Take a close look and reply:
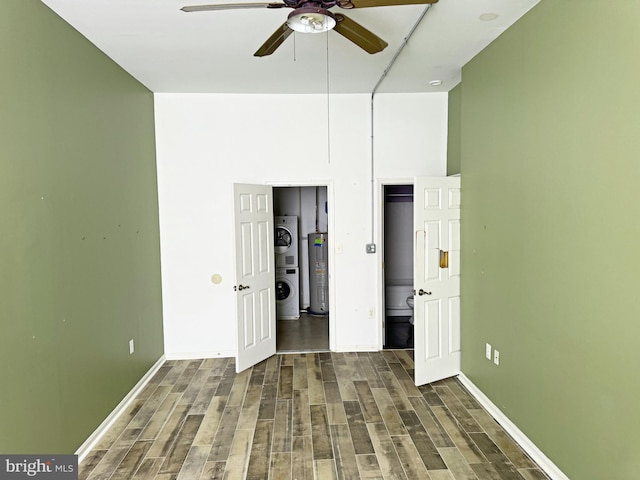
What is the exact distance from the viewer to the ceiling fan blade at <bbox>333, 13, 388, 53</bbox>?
2.23m

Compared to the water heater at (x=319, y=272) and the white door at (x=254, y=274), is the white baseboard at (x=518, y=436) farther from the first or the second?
the water heater at (x=319, y=272)

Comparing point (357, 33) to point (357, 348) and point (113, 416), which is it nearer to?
point (113, 416)

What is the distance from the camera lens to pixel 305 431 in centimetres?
319

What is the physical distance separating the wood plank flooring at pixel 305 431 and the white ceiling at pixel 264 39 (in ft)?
9.92

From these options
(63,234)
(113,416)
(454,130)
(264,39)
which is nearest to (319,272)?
(454,130)

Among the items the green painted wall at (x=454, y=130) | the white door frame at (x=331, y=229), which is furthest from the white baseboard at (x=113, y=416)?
the green painted wall at (x=454, y=130)

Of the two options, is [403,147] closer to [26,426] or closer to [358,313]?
[358,313]

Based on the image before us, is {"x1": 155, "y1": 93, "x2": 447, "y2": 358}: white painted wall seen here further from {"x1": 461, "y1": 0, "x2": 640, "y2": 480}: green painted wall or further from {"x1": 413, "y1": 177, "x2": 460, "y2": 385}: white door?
{"x1": 461, "y1": 0, "x2": 640, "y2": 480}: green painted wall

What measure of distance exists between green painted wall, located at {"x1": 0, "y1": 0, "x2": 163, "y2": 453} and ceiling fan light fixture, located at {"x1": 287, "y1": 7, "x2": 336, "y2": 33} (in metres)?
1.56

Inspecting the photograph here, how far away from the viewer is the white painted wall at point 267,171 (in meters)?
4.76

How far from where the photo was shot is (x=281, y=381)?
416 cm

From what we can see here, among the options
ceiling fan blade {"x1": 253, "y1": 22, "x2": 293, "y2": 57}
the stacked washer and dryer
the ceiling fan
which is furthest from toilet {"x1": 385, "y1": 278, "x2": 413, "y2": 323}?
the ceiling fan

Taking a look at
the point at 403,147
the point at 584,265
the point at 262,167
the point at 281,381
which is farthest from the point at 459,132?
the point at 281,381

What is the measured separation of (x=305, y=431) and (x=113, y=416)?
1607 millimetres
